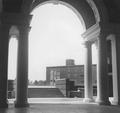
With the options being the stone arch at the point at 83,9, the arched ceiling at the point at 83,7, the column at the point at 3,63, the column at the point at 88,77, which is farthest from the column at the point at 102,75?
the column at the point at 3,63

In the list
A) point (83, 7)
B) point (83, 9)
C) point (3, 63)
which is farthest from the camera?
point (83, 9)

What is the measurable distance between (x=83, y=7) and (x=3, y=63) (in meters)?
15.8

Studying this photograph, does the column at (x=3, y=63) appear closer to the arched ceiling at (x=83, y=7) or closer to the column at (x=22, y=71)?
the column at (x=22, y=71)

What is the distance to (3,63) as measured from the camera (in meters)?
28.4

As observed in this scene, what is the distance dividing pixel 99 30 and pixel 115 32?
7.30 feet

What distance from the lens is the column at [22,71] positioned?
2819cm

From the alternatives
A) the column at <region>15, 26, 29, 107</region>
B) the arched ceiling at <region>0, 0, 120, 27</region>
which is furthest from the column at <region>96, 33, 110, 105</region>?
the column at <region>15, 26, 29, 107</region>

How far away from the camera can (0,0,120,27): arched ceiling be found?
29.5 metres

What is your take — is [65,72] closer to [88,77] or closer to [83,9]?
[83,9]

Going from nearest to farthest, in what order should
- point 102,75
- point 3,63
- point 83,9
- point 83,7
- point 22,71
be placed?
point 3,63 → point 22,71 → point 102,75 → point 83,7 → point 83,9

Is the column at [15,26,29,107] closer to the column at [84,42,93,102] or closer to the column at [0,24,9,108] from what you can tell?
the column at [0,24,9,108]

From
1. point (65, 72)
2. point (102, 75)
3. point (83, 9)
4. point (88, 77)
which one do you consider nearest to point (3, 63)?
point (102, 75)

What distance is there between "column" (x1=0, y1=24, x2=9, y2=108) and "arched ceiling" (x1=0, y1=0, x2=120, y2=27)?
2459 mm

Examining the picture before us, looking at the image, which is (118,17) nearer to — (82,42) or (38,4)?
(82,42)
